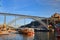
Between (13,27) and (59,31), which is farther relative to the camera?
(13,27)

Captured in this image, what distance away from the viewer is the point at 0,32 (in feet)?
48.6

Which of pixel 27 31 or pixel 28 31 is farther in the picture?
pixel 27 31

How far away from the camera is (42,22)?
645 inches

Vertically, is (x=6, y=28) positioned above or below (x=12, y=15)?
below

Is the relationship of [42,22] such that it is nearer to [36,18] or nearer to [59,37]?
[36,18]

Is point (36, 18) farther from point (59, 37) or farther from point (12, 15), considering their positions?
point (59, 37)

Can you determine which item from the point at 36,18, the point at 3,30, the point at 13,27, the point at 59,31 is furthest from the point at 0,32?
the point at 59,31

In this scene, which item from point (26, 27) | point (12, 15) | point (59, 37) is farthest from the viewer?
point (26, 27)

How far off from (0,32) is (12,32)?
1.08 meters

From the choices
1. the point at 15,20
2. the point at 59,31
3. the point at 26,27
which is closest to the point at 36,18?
the point at 26,27

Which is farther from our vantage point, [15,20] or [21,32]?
[21,32]

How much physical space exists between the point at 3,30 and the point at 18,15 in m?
1.91

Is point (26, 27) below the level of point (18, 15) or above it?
below

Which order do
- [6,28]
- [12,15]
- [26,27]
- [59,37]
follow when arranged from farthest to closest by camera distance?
[26,27]
[6,28]
[12,15]
[59,37]
